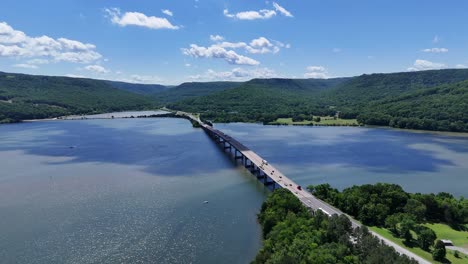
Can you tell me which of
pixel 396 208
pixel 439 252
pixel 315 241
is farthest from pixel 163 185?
pixel 439 252

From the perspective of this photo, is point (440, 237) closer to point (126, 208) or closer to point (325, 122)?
point (126, 208)

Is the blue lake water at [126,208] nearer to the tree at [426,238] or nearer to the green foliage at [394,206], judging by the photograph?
the green foliage at [394,206]

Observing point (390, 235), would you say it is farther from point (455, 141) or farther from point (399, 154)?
point (455, 141)

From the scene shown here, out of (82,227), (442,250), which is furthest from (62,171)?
(442,250)

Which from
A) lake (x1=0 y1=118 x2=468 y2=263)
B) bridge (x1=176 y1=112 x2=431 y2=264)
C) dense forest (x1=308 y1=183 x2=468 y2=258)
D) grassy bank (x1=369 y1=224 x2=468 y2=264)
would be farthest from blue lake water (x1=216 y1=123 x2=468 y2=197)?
grassy bank (x1=369 y1=224 x2=468 y2=264)

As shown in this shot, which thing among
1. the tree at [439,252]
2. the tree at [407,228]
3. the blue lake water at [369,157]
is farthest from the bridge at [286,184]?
the blue lake water at [369,157]

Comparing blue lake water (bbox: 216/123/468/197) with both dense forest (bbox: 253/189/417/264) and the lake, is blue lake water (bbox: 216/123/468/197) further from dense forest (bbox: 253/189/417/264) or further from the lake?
dense forest (bbox: 253/189/417/264)
